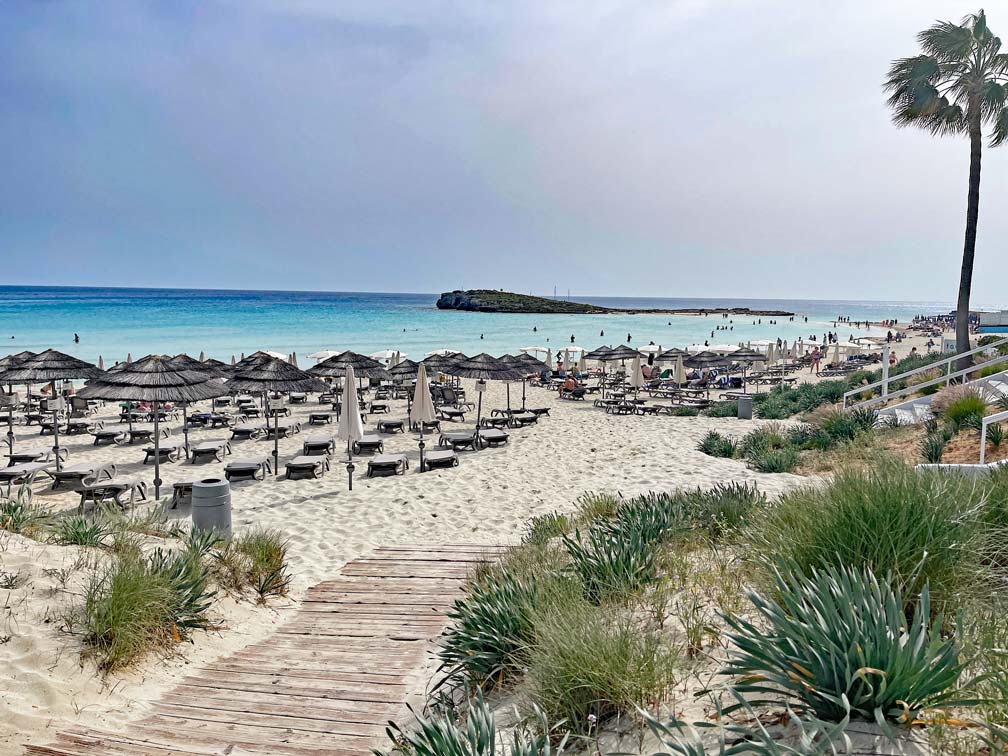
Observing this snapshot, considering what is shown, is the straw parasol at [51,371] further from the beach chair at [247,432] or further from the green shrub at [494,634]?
the green shrub at [494,634]

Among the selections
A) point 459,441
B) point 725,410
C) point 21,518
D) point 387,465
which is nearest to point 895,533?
point 21,518

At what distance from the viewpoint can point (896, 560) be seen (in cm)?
316

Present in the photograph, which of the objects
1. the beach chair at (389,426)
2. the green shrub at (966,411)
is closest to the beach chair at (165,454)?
the beach chair at (389,426)

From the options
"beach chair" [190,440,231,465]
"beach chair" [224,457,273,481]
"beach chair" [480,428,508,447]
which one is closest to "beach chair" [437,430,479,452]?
"beach chair" [480,428,508,447]

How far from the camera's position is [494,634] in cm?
368

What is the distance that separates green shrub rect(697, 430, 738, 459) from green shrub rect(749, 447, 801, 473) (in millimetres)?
1166

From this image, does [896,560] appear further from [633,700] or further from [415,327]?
[415,327]

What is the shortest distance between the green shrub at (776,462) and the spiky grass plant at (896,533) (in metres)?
6.18

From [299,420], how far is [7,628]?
14208 mm

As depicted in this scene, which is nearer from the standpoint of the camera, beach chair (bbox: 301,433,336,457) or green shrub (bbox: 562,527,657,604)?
green shrub (bbox: 562,527,657,604)

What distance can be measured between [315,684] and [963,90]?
73.8 ft

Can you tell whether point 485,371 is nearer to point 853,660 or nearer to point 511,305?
point 853,660

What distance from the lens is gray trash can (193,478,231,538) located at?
707 centimetres

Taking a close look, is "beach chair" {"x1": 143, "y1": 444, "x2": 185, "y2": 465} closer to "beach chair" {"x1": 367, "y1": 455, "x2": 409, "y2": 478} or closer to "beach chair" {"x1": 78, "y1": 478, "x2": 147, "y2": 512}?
"beach chair" {"x1": 78, "y1": 478, "x2": 147, "y2": 512}
